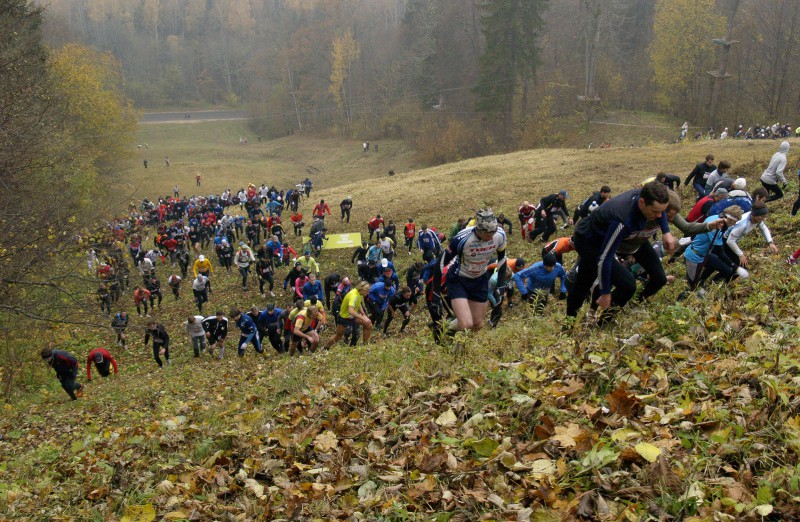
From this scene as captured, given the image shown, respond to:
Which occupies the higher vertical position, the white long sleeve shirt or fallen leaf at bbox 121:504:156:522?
the white long sleeve shirt

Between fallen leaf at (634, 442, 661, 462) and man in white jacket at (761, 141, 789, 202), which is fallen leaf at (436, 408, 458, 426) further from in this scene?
man in white jacket at (761, 141, 789, 202)

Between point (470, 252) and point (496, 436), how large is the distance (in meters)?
3.20

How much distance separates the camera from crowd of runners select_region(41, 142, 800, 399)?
21.5 feet

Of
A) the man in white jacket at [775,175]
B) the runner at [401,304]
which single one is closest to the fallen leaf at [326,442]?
the runner at [401,304]

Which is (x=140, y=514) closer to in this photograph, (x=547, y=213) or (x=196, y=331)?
(x=196, y=331)

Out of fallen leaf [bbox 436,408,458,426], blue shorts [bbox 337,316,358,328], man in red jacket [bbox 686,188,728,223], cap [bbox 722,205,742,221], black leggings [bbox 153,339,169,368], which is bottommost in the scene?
black leggings [bbox 153,339,169,368]

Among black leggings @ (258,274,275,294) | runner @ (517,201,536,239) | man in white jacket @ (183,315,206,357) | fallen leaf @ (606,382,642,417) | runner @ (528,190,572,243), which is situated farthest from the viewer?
black leggings @ (258,274,275,294)

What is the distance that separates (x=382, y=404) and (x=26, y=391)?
1421 cm

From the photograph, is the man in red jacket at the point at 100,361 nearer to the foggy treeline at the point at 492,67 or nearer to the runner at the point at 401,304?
the runner at the point at 401,304

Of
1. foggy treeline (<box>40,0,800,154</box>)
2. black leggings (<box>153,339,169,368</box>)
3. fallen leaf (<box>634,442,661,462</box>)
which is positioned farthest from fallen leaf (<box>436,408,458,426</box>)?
foggy treeline (<box>40,0,800,154</box>)

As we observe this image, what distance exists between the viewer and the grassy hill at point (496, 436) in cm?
356

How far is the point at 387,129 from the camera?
77.3 m

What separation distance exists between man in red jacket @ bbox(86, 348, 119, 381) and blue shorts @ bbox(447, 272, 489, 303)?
432 inches

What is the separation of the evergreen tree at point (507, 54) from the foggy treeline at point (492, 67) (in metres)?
0.12
